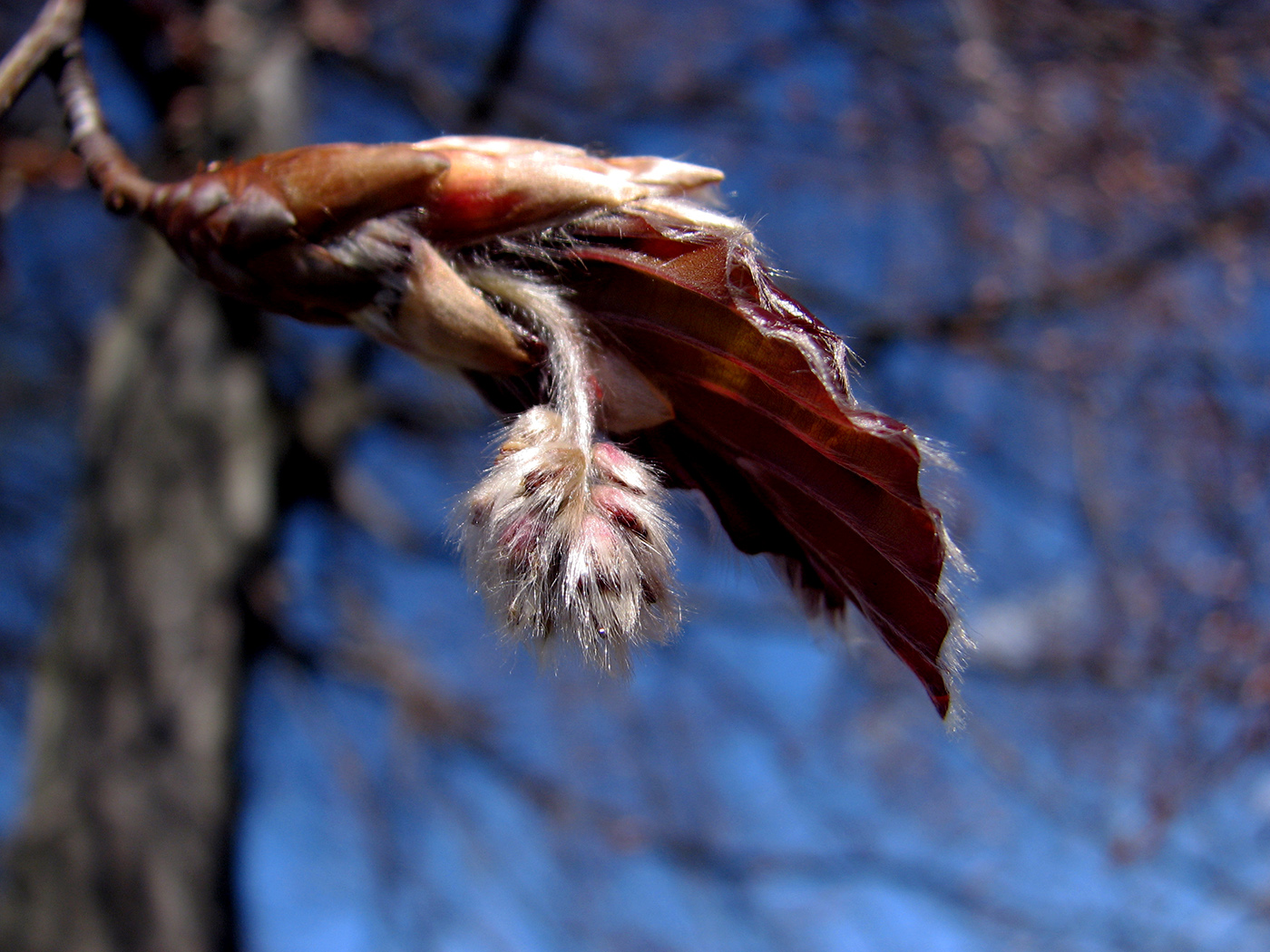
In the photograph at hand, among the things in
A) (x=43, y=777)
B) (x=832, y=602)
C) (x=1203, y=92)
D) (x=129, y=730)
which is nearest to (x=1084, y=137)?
(x=1203, y=92)

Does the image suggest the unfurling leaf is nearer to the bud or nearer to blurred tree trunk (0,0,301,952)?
the bud

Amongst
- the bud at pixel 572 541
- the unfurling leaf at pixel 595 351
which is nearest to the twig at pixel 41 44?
the unfurling leaf at pixel 595 351

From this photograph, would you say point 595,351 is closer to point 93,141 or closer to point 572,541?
point 572,541

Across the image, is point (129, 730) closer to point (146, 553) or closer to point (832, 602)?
point (146, 553)

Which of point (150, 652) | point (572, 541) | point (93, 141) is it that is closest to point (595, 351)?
point (572, 541)

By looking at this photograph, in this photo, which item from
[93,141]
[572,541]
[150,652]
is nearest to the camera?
[572,541]

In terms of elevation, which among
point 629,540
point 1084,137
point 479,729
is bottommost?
point 479,729

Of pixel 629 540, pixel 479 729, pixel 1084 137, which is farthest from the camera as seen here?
pixel 479 729

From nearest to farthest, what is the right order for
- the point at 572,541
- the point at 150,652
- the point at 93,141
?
the point at 572,541, the point at 93,141, the point at 150,652
